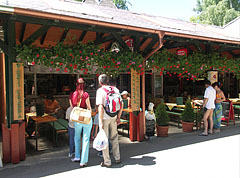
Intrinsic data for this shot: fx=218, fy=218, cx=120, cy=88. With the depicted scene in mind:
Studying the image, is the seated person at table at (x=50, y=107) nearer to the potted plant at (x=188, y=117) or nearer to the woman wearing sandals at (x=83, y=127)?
the woman wearing sandals at (x=83, y=127)

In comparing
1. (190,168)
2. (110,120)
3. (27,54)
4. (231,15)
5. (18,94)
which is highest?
(231,15)

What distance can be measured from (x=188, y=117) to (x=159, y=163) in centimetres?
294

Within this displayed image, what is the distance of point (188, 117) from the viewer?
6797mm

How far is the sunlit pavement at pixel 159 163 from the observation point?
379 centimetres

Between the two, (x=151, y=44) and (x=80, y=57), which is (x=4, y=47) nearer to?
(x=80, y=57)

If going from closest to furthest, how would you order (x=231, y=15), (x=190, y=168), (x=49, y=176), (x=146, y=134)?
(x=49, y=176)
(x=190, y=168)
(x=146, y=134)
(x=231, y=15)

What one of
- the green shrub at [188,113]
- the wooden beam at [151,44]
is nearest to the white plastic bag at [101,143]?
the wooden beam at [151,44]

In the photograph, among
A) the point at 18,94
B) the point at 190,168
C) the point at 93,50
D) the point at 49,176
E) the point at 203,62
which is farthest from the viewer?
the point at 203,62

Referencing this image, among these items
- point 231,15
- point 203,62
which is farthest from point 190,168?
point 231,15

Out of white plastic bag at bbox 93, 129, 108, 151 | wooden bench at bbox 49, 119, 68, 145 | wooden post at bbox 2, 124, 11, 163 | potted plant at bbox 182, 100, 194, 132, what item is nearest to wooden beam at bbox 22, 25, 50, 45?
wooden post at bbox 2, 124, 11, 163

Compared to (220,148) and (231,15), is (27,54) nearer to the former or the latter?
(220,148)

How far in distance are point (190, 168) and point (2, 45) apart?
4.25 metres

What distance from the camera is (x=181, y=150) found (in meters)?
5.07

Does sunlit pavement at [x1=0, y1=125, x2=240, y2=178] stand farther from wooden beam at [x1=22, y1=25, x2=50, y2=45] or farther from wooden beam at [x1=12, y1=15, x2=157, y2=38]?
wooden beam at [x1=12, y1=15, x2=157, y2=38]
